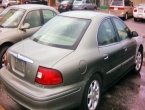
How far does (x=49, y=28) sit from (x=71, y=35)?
624 mm

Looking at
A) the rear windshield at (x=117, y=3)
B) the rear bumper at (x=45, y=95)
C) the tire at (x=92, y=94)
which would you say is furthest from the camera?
the rear windshield at (x=117, y=3)

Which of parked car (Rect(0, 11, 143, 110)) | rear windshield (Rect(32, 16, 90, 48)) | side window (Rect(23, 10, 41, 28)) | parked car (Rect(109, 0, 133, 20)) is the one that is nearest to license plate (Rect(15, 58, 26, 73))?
parked car (Rect(0, 11, 143, 110))

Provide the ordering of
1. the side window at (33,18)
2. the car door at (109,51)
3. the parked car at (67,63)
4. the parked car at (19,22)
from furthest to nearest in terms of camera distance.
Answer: the side window at (33,18) < the parked car at (19,22) < the car door at (109,51) < the parked car at (67,63)

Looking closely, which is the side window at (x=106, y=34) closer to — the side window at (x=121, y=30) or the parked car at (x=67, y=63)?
the parked car at (x=67, y=63)

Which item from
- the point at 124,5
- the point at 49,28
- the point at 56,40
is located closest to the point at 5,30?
the point at 49,28

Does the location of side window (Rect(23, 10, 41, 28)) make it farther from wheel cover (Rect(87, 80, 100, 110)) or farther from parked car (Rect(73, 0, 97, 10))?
parked car (Rect(73, 0, 97, 10))

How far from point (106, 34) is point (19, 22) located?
290 cm

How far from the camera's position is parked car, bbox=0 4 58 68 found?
21.7 ft

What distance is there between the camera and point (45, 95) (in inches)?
150

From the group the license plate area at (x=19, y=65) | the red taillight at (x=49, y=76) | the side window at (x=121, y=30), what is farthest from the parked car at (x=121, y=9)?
the red taillight at (x=49, y=76)

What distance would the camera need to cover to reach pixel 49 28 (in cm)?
513

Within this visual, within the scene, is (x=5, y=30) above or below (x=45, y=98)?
above

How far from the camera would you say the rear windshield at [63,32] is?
15.0ft

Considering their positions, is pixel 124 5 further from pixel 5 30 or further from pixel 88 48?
pixel 88 48
